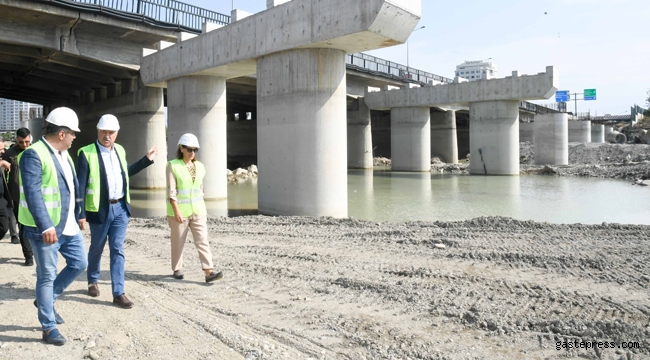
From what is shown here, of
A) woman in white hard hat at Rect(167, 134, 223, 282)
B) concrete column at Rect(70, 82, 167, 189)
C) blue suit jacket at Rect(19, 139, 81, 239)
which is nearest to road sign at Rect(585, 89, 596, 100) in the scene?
concrete column at Rect(70, 82, 167, 189)

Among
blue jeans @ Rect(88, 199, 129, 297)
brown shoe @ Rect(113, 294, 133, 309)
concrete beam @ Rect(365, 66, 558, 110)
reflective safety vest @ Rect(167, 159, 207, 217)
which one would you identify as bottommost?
brown shoe @ Rect(113, 294, 133, 309)

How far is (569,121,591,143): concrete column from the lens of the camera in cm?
4975

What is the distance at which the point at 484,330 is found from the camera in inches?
175

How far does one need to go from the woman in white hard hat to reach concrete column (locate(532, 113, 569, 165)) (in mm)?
34468

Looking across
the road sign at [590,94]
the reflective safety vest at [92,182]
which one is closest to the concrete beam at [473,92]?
the reflective safety vest at [92,182]

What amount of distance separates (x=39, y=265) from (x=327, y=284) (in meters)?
3.03

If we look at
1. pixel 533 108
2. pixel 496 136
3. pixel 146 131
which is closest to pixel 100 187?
pixel 146 131

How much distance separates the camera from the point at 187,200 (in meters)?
5.93

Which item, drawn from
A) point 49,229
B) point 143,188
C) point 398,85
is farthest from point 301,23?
point 398,85

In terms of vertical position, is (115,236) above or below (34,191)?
below

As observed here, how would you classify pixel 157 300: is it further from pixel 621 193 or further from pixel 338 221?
pixel 621 193

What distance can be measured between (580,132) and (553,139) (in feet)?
55.1

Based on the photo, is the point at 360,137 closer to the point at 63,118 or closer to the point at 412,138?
the point at 412,138

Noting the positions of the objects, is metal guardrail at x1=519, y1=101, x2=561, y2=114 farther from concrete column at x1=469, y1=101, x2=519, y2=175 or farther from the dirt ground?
the dirt ground
